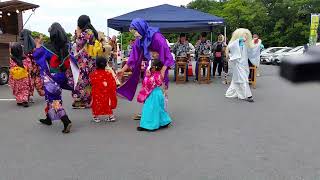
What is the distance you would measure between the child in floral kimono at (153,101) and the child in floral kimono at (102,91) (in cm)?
75

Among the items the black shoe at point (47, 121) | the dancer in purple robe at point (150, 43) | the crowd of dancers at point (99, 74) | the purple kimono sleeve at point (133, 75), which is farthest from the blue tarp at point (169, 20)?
the black shoe at point (47, 121)

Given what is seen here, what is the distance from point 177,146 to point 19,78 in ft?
16.3

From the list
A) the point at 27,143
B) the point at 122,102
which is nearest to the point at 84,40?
the point at 122,102

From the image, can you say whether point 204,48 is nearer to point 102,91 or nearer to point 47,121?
point 102,91

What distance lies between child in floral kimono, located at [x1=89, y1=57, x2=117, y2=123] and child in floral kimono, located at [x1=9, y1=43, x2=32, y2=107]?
2643 millimetres

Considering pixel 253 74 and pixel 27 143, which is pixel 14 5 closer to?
pixel 253 74

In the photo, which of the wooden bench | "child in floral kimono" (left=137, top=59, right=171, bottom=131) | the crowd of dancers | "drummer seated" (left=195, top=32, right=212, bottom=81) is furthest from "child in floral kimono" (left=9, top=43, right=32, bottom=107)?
"drummer seated" (left=195, top=32, right=212, bottom=81)

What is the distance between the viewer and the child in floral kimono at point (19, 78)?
8773 mm

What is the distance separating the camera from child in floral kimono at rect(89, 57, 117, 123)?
6.79m

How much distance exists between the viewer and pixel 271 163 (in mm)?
4508

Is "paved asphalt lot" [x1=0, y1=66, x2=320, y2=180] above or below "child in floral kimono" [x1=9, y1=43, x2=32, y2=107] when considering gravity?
below

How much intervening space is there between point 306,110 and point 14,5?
32.7 feet

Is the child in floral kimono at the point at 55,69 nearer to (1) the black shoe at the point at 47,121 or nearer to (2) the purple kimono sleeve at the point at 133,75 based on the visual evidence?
(1) the black shoe at the point at 47,121

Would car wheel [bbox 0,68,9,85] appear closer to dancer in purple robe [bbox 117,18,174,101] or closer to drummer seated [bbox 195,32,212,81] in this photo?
drummer seated [bbox 195,32,212,81]
